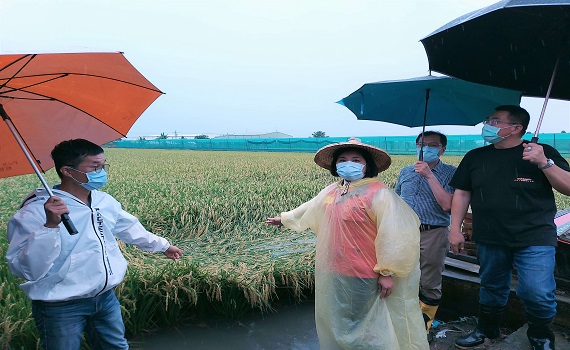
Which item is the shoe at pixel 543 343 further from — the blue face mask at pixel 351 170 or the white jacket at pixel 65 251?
the white jacket at pixel 65 251

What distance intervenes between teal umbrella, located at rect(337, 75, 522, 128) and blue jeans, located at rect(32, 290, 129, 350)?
95.0 inches

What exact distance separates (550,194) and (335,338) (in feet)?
5.06

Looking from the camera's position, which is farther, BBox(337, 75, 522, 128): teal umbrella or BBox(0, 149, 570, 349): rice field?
BBox(0, 149, 570, 349): rice field

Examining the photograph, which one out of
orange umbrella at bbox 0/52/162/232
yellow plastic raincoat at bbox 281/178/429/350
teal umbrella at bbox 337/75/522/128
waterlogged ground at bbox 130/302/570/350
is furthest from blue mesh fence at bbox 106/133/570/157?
orange umbrella at bbox 0/52/162/232

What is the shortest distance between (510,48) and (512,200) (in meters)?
0.98

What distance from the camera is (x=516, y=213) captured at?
8.38 ft

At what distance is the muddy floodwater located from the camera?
11.9ft

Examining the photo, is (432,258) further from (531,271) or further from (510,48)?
(510,48)

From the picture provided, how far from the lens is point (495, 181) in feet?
8.70

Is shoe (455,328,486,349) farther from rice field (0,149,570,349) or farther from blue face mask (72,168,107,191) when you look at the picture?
blue face mask (72,168,107,191)

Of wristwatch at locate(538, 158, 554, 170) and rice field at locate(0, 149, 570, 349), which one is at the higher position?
wristwatch at locate(538, 158, 554, 170)

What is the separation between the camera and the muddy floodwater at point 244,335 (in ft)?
11.9

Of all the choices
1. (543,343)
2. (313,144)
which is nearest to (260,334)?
(543,343)

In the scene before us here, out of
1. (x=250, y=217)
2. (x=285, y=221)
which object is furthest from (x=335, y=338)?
(x=250, y=217)
